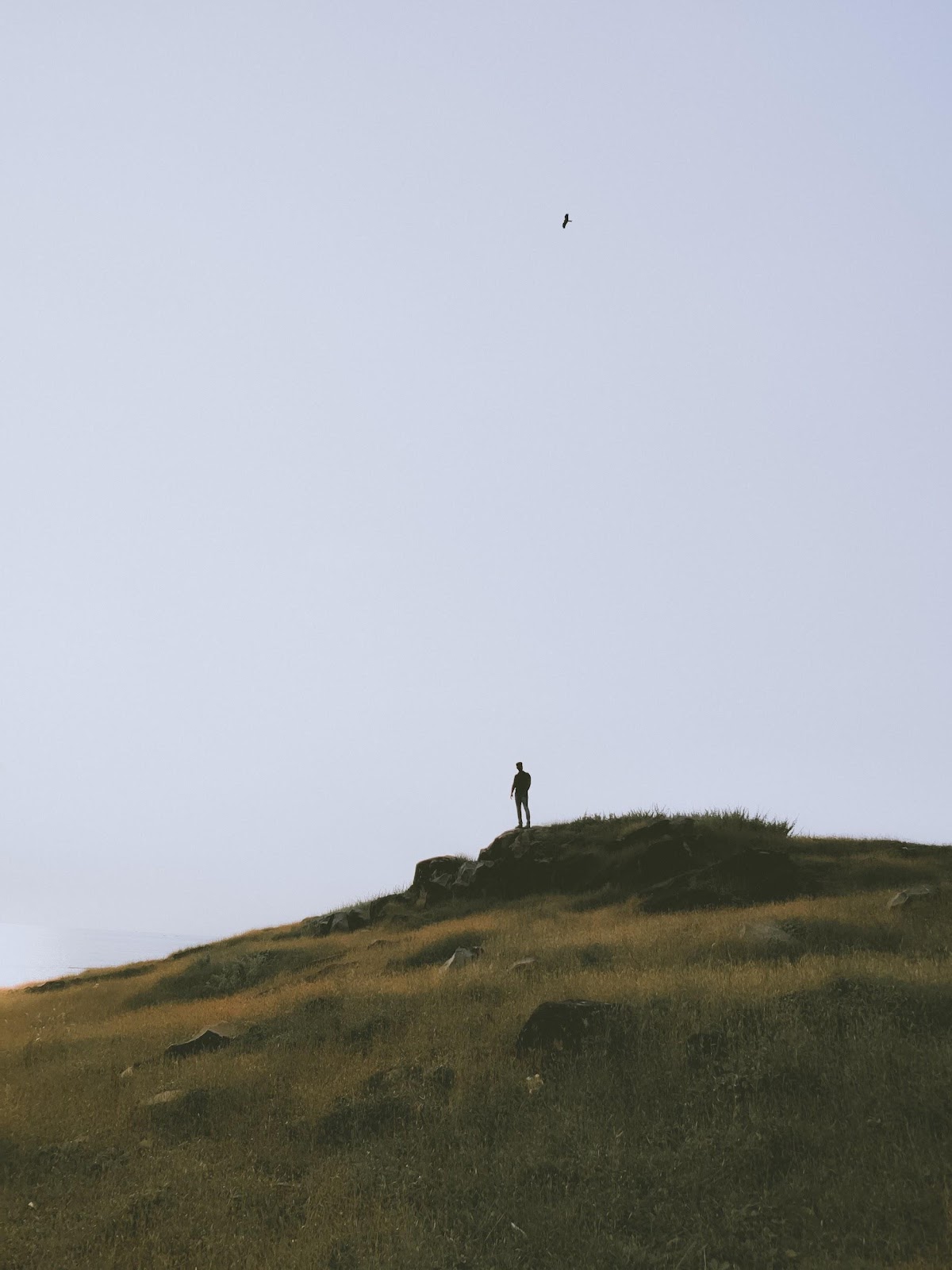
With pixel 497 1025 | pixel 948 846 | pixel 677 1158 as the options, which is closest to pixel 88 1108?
pixel 497 1025

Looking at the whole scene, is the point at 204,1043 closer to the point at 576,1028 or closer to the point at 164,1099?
the point at 164,1099

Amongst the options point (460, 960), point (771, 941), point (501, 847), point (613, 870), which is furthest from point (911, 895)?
point (501, 847)

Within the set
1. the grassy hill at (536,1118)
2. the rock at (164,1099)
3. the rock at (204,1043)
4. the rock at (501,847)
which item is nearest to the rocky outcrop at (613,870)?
the rock at (501,847)

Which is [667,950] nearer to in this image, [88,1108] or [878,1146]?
[878,1146]

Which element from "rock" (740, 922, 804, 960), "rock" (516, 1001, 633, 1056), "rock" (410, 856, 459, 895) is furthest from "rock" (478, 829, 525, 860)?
"rock" (516, 1001, 633, 1056)

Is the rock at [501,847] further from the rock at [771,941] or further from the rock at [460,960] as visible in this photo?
the rock at [771,941]

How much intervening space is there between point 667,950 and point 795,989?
4090 mm

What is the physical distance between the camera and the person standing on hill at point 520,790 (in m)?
29.4

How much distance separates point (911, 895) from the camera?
1680 cm

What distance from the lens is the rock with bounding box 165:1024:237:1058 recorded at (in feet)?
47.0

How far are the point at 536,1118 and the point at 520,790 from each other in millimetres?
20431

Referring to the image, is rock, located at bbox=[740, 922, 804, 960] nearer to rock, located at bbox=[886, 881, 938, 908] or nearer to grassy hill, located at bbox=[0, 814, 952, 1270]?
grassy hill, located at bbox=[0, 814, 952, 1270]

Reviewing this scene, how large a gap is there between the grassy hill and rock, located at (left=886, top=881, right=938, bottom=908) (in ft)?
→ 0.44

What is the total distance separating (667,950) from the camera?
1514 cm
